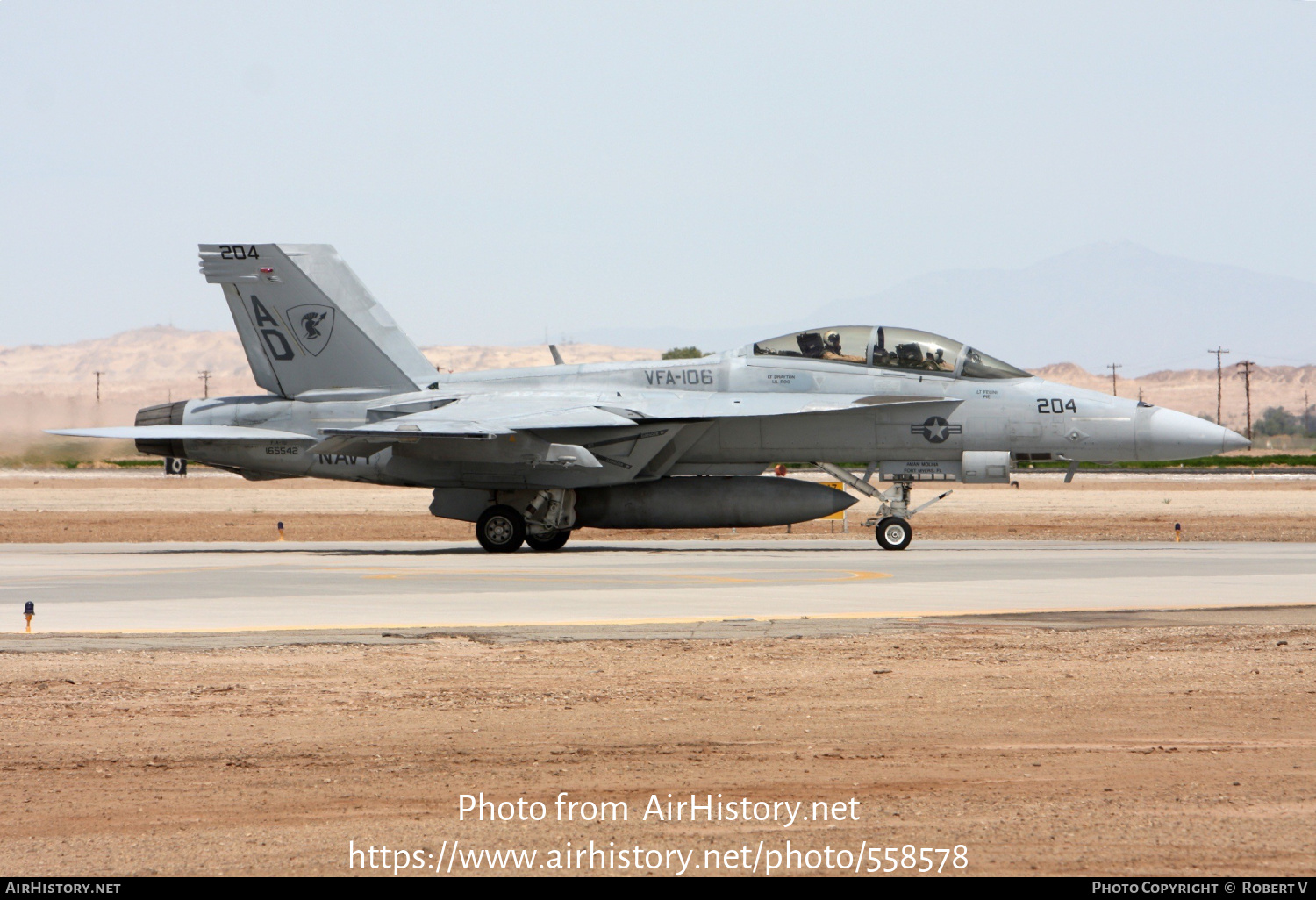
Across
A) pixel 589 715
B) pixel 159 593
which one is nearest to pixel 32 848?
pixel 589 715

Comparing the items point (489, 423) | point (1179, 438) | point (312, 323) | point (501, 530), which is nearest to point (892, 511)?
point (1179, 438)

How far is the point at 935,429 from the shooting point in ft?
73.4

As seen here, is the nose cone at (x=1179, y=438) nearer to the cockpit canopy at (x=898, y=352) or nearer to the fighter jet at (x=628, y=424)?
the fighter jet at (x=628, y=424)

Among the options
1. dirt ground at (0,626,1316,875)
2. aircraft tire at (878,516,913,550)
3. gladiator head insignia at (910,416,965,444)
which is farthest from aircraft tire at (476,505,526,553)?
dirt ground at (0,626,1316,875)

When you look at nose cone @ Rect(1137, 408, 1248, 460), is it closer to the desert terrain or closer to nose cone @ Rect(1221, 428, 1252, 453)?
nose cone @ Rect(1221, 428, 1252, 453)

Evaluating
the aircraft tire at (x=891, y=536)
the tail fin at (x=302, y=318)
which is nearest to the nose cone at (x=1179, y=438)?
the aircraft tire at (x=891, y=536)

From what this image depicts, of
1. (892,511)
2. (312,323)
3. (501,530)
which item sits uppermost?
(312,323)

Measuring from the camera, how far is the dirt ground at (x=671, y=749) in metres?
5.52

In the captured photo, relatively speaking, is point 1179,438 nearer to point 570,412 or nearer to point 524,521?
point 570,412

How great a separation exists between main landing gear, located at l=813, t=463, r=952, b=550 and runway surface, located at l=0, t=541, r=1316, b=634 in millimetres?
456

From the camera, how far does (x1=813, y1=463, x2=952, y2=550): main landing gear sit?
2256 cm

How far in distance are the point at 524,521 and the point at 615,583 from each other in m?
6.56

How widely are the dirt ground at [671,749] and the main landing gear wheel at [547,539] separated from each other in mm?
12137
